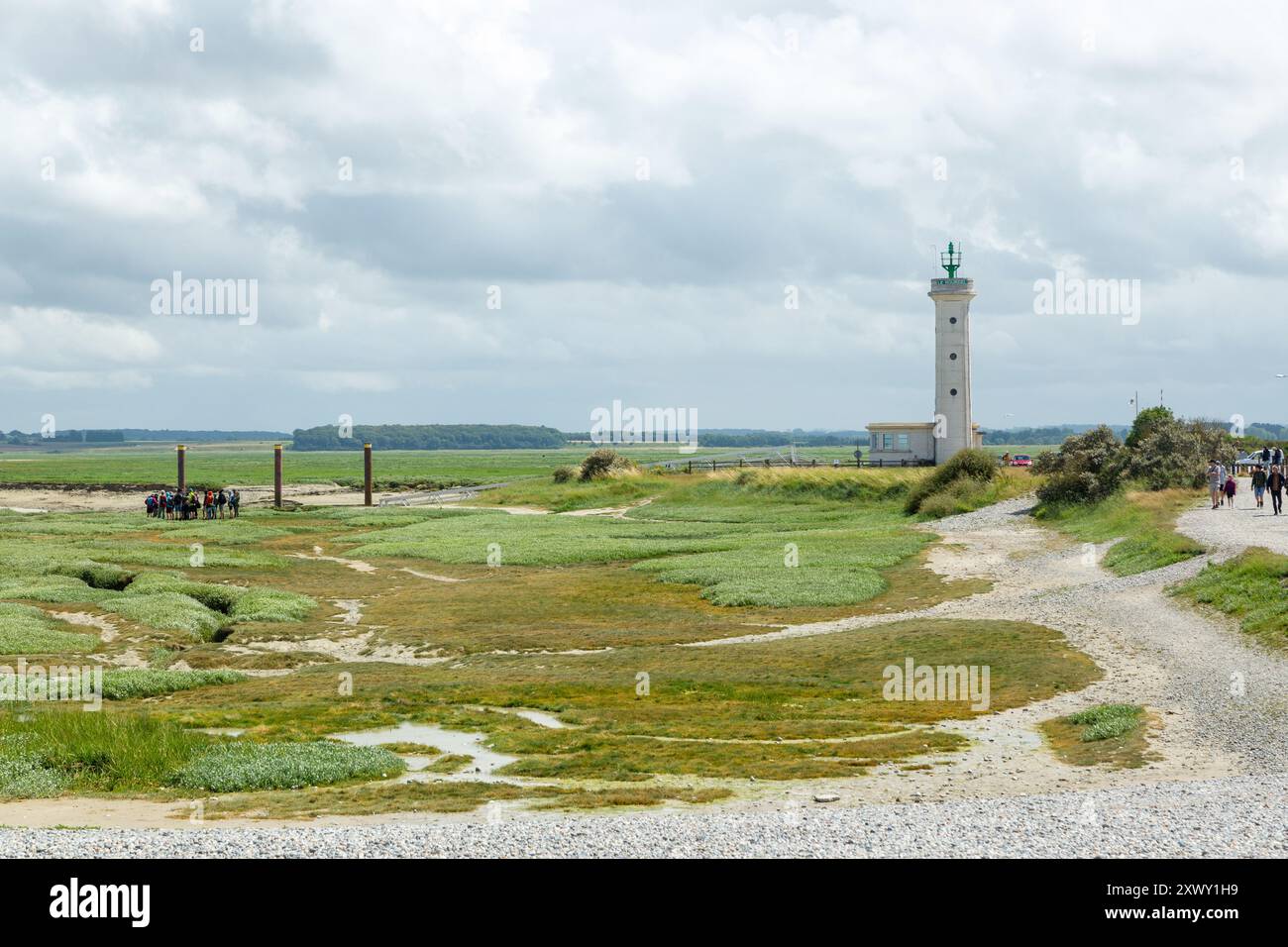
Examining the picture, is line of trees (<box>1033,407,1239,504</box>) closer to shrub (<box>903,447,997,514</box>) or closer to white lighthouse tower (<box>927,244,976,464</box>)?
shrub (<box>903,447,997,514</box>)

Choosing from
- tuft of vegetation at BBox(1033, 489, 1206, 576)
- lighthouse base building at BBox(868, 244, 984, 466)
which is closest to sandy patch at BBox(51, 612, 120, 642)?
tuft of vegetation at BBox(1033, 489, 1206, 576)

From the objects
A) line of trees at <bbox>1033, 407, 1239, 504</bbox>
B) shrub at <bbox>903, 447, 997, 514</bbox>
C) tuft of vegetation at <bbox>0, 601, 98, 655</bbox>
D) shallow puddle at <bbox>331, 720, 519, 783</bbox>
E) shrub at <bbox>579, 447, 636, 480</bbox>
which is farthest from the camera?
shrub at <bbox>579, 447, 636, 480</bbox>

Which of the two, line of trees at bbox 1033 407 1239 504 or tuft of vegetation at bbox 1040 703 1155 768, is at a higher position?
line of trees at bbox 1033 407 1239 504

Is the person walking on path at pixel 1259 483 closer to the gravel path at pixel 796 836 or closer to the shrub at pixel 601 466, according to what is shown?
the gravel path at pixel 796 836

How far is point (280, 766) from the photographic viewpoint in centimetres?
1739

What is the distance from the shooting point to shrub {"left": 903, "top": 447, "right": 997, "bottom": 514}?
2539 inches

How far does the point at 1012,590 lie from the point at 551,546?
71.8 feet

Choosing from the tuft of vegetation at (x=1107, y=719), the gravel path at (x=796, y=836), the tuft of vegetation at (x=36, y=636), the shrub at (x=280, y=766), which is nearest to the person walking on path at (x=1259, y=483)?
the tuft of vegetation at (x=1107, y=719)

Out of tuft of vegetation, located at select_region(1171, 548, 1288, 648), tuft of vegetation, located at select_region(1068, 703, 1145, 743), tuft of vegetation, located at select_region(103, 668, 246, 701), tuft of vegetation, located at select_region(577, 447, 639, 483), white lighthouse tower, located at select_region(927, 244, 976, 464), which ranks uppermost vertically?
white lighthouse tower, located at select_region(927, 244, 976, 464)

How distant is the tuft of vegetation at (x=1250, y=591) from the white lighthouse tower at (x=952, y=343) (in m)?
45.6

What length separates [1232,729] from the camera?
62.7 feet

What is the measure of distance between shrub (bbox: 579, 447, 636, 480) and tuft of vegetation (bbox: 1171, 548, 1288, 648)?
63.5 meters
